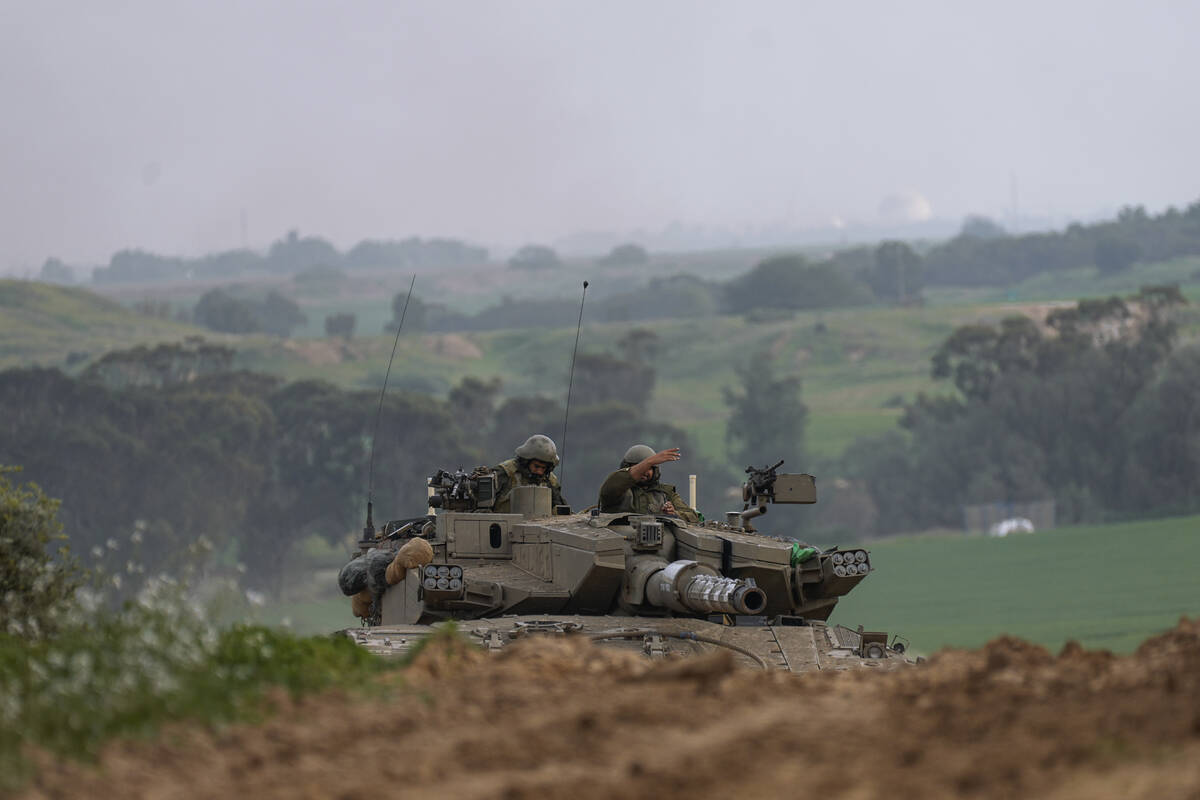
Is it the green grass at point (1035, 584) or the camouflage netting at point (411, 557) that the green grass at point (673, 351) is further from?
the camouflage netting at point (411, 557)

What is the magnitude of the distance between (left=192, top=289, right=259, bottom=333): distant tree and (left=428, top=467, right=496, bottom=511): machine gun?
12157 centimetres

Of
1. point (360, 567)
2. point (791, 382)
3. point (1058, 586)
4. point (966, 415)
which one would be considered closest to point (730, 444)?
point (791, 382)

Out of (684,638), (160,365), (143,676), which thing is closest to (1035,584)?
(160,365)

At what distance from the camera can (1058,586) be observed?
75562 mm

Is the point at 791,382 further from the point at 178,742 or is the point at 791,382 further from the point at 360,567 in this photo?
the point at 178,742

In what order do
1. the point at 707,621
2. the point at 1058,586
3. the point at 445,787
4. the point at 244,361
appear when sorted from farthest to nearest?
the point at 244,361
the point at 1058,586
the point at 707,621
the point at 445,787

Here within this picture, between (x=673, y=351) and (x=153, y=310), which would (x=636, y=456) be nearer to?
(x=673, y=351)

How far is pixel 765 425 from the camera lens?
9838 centimetres

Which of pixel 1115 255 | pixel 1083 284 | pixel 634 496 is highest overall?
pixel 1115 255

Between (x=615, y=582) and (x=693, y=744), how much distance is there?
9.14 m

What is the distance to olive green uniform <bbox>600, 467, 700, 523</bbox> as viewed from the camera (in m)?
19.1

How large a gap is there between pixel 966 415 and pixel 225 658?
8466 centimetres

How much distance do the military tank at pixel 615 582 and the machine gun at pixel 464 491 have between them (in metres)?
0.01

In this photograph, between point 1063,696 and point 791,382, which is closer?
point 1063,696
